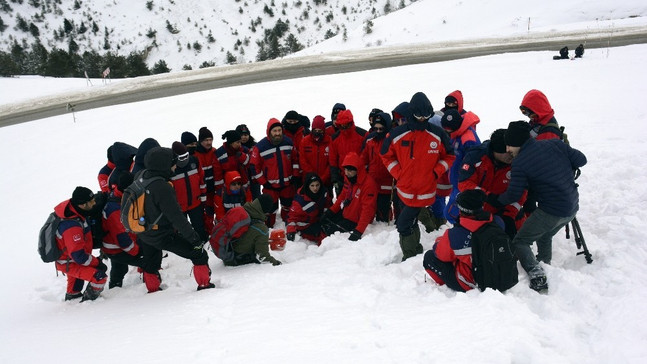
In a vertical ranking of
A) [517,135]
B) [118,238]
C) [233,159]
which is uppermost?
[517,135]

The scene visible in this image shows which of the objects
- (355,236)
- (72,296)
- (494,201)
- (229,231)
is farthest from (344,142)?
(72,296)

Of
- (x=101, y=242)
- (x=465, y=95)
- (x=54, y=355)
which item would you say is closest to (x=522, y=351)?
(x=54, y=355)

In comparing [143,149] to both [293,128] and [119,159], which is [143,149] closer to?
[119,159]

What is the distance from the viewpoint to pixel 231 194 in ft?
20.2

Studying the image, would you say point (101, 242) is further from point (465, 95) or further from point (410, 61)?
point (410, 61)

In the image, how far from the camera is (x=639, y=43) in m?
15.4

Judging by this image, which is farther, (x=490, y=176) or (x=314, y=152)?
(x=314, y=152)

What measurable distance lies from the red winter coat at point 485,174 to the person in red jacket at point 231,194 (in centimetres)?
323

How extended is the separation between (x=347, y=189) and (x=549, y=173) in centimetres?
282

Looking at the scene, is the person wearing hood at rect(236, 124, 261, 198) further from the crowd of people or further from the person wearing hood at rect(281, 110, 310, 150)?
the person wearing hood at rect(281, 110, 310, 150)

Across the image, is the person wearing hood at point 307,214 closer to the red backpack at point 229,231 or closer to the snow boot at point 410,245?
the red backpack at point 229,231

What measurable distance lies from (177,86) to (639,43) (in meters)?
18.7

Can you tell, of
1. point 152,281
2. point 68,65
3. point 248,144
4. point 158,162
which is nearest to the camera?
point 158,162

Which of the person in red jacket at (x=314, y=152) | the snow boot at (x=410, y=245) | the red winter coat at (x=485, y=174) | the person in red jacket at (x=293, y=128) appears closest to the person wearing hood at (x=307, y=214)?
the person in red jacket at (x=314, y=152)
